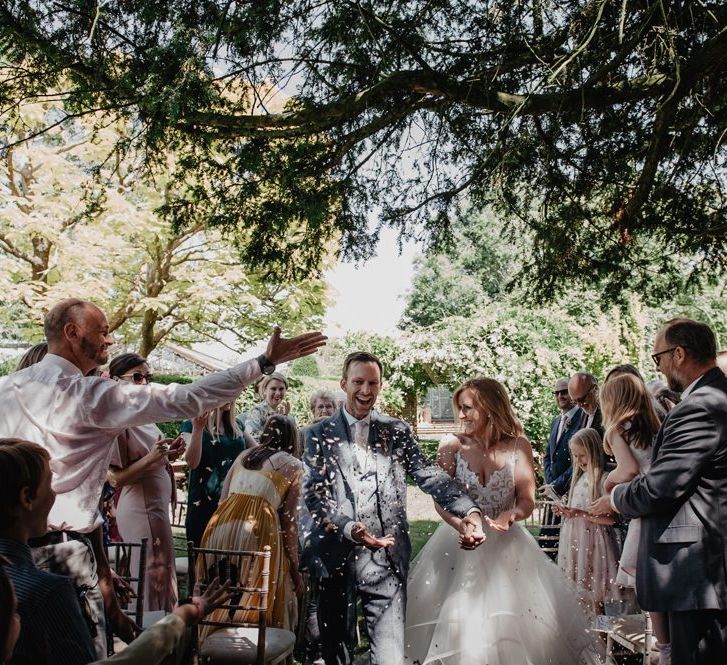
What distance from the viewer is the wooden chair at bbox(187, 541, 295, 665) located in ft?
10.5

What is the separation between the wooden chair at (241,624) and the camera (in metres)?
3.21

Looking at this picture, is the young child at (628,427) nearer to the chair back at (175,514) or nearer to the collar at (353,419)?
the collar at (353,419)

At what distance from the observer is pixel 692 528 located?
2.77 metres

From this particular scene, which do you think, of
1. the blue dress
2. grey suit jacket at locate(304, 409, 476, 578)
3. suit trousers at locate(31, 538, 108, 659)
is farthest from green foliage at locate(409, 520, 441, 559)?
suit trousers at locate(31, 538, 108, 659)

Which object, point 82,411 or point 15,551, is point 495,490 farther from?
point 15,551

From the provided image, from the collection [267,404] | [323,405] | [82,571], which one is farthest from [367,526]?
[267,404]

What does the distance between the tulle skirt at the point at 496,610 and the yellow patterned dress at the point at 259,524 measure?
79 cm

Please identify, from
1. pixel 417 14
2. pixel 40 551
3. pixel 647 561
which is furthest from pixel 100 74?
pixel 647 561

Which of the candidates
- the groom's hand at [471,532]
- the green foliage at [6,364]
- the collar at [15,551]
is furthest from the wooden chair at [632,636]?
the green foliage at [6,364]

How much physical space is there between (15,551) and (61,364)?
0.94 m

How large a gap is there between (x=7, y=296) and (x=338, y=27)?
9082 mm

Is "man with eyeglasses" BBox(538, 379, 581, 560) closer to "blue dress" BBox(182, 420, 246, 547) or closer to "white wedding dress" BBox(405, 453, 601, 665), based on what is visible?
"white wedding dress" BBox(405, 453, 601, 665)

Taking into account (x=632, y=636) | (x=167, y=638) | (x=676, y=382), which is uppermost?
(x=676, y=382)

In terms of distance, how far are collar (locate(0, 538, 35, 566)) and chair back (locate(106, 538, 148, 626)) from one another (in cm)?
107
